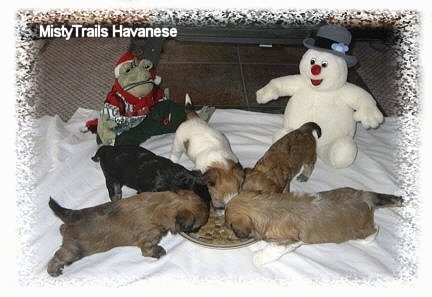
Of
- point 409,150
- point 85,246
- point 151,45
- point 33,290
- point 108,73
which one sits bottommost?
point 33,290

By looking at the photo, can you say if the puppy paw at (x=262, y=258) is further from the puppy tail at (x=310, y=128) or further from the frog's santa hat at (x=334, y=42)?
the frog's santa hat at (x=334, y=42)

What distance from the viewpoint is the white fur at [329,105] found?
1.81 m

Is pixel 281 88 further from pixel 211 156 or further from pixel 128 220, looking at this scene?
pixel 128 220

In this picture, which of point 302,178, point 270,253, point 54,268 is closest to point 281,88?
point 302,178

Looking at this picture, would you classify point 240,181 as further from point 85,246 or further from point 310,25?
point 310,25

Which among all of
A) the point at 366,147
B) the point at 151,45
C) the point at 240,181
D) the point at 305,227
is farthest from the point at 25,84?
the point at 366,147

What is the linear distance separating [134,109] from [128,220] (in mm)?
650

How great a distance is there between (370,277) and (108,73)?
193 centimetres

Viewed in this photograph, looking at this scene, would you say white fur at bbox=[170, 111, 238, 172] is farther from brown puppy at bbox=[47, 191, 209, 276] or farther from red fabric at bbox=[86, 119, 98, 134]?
red fabric at bbox=[86, 119, 98, 134]

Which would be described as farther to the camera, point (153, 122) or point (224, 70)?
point (224, 70)

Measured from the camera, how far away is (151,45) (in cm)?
242

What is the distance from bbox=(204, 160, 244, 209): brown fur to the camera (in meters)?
1.59

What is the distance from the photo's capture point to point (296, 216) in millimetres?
1468

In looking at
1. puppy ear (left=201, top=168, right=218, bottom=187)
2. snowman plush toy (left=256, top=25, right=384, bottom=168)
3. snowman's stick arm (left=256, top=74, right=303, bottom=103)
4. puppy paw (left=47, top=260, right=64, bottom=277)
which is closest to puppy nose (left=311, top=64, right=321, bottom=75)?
snowman plush toy (left=256, top=25, right=384, bottom=168)
